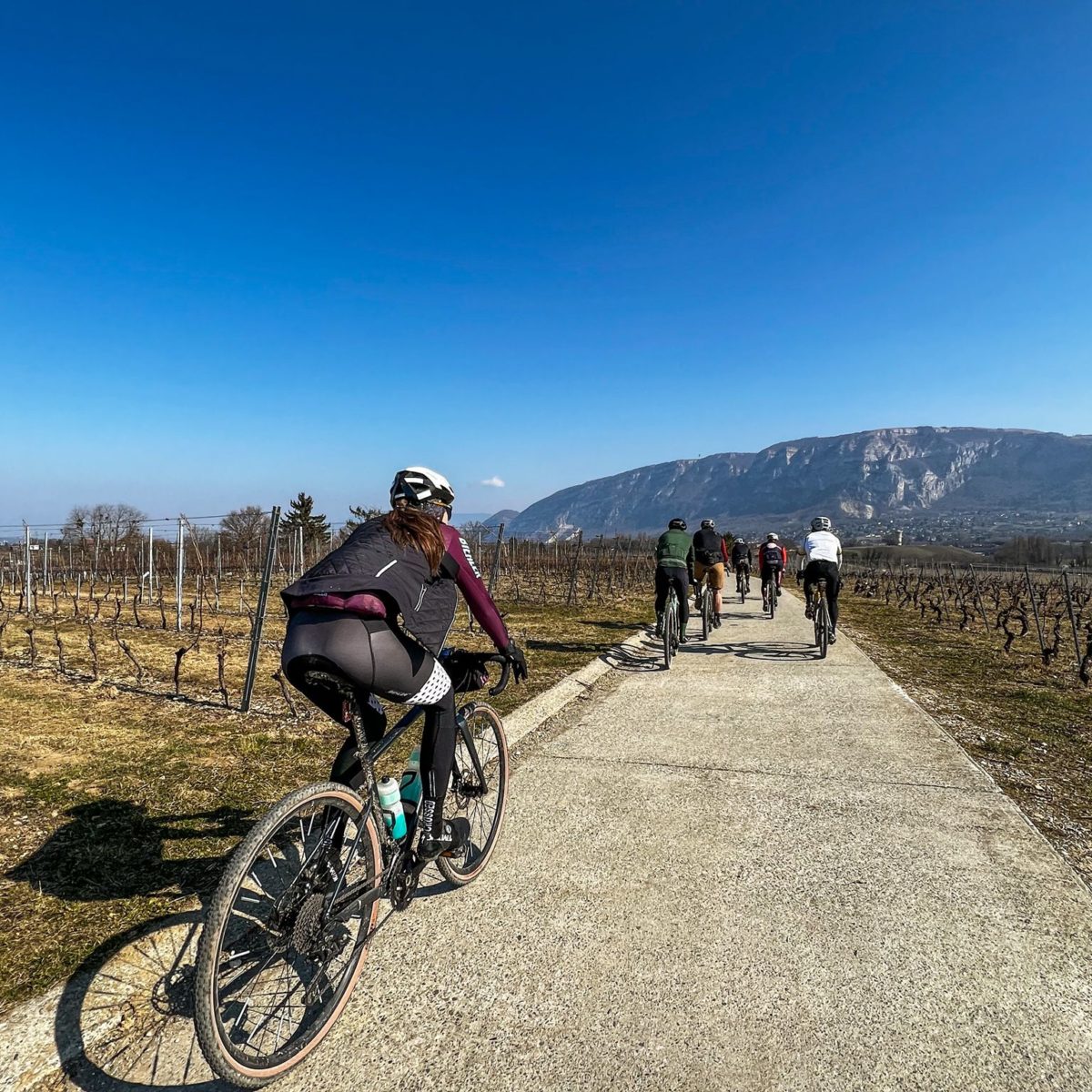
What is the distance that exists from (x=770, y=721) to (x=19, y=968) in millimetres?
5109

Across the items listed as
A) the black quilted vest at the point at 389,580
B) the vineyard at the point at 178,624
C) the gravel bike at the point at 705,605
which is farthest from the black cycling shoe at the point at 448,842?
the gravel bike at the point at 705,605

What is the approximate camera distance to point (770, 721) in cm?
561

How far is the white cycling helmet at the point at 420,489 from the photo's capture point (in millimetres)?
2572

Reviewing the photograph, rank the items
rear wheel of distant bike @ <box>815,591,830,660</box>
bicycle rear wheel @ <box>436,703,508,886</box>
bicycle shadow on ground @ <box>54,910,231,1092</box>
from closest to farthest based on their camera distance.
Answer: bicycle shadow on ground @ <box>54,910,231,1092</box>
bicycle rear wheel @ <box>436,703,508,886</box>
rear wheel of distant bike @ <box>815,591,830,660</box>

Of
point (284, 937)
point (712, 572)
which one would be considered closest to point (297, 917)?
point (284, 937)

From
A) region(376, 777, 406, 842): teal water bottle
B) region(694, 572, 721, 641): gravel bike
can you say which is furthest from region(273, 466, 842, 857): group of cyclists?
region(694, 572, 721, 641): gravel bike

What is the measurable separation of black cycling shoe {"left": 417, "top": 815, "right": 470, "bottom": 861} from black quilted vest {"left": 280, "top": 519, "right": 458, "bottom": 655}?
2.54ft

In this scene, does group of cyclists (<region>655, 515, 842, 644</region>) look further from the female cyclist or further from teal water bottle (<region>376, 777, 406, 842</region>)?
teal water bottle (<region>376, 777, 406, 842</region>)

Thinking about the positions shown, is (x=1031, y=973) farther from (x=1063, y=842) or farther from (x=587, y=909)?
(x=587, y=909)

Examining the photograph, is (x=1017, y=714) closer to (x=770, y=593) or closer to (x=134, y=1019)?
(x=134, y=1019)

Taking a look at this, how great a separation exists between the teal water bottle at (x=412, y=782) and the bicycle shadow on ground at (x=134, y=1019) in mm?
887

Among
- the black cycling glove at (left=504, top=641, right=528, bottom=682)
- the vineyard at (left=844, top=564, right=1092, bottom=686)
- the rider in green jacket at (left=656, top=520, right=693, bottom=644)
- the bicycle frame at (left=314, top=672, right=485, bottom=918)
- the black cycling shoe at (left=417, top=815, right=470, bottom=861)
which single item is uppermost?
the rider in green jacket at (left=656, top=520, right=693, bottom=644)

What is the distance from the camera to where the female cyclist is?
212 centimetres

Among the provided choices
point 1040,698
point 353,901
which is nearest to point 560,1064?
point 353,901
